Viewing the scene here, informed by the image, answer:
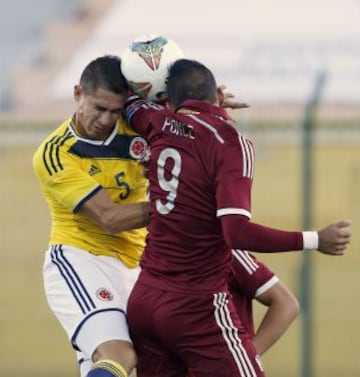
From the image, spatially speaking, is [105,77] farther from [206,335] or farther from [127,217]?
[206,335]

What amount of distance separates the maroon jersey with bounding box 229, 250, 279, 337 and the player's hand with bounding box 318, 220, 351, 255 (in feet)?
2.62

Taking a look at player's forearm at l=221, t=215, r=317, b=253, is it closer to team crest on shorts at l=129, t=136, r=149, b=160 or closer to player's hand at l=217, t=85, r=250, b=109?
player's hand at l=217, t=85, r=250, b=109

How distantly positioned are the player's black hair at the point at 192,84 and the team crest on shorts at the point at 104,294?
98 cm

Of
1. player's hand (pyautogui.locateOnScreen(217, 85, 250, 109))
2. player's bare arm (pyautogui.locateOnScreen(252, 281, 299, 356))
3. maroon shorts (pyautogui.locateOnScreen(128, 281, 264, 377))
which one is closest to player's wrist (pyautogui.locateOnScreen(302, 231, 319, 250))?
maroon shorts (pyautogui.locateOnScreen(128, 281, 264, 377))

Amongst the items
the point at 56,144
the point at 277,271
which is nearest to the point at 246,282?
the point at 56,144

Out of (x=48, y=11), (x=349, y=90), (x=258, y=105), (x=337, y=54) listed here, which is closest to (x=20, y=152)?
(x=258, y=105)

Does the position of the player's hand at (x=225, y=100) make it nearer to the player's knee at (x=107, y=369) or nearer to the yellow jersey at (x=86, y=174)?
the yellow jersey at (x=86, y=174)

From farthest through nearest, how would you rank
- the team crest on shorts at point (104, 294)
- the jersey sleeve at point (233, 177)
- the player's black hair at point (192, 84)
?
1. the team crest on shorts at point (104, 294)
2. the player's black hair at point (192, 84)
3. the jersey sleeve at point (233, 177)

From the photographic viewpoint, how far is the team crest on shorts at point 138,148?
6277 mm

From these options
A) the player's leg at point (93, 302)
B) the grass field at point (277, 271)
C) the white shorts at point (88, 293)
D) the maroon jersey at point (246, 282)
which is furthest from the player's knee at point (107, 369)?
the grass field at point (277, 271)

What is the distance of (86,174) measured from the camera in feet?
20.6

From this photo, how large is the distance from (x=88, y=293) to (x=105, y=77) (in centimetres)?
98

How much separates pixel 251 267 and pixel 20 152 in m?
4.51

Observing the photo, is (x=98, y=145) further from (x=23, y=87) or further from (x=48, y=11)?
(x=48, y=11)
